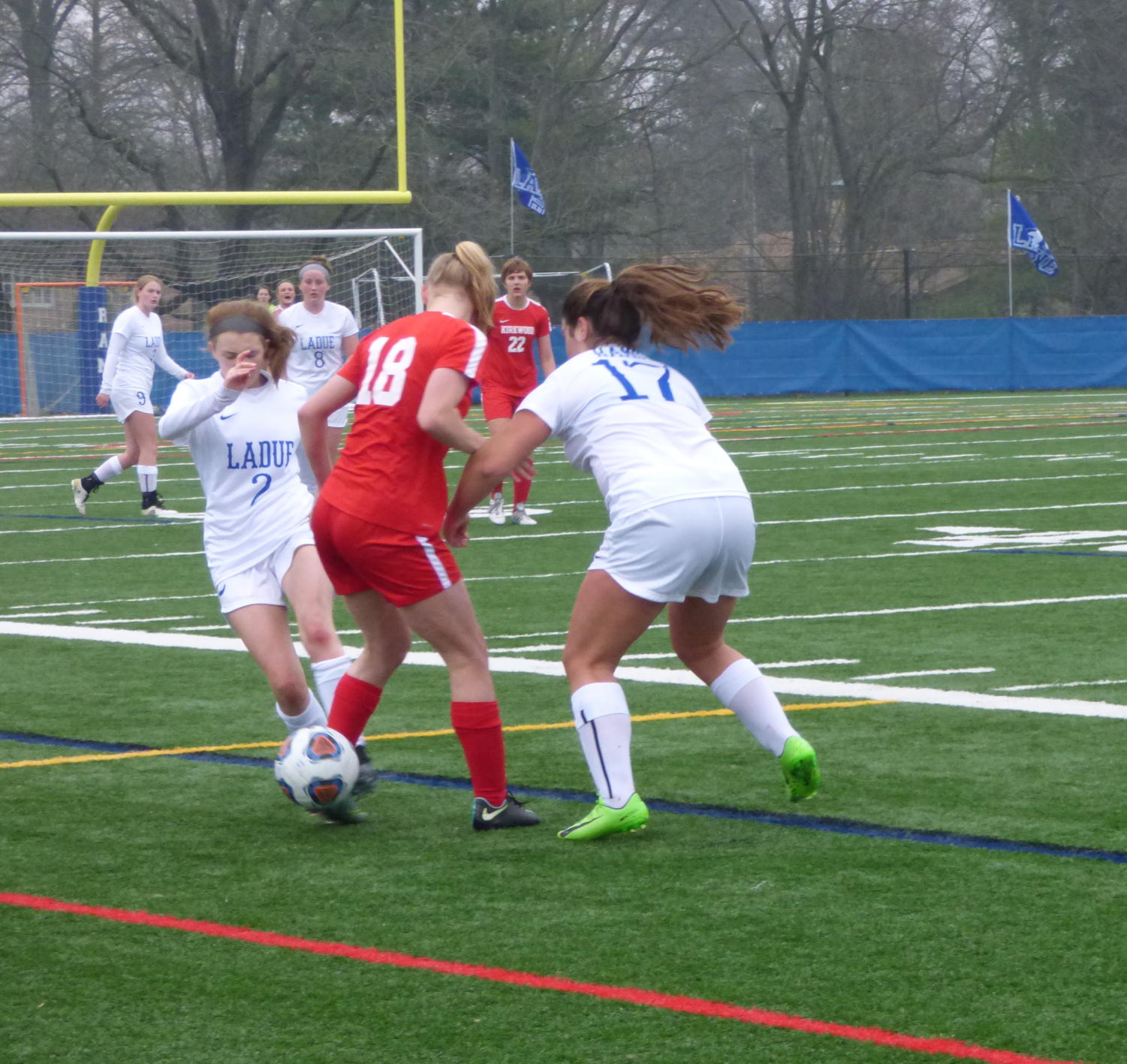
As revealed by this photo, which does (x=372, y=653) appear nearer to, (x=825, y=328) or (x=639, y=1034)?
(x=639, y=1034)

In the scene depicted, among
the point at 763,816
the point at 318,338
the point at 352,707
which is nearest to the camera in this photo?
the point at 763,816

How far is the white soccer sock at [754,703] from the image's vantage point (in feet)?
19.9

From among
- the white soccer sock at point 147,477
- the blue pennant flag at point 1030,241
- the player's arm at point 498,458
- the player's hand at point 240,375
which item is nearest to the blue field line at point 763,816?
the player's arm at point 498,458

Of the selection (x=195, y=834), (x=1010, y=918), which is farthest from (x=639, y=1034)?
(x=195, y=834)

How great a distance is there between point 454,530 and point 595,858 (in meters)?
1.03

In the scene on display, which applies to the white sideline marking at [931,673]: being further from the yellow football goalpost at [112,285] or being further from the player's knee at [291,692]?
the yellow football goalpost at [112,285]

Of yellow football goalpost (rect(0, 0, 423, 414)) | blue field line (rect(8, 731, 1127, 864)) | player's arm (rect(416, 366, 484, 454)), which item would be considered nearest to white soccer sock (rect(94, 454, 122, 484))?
yellow football goalpost (rect(0, 0, 423, 414))

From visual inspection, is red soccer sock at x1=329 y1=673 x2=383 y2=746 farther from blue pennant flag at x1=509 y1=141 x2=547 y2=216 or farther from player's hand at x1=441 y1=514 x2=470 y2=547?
blue pennant flag at x1=509 y1=141 x2=547 y2=216

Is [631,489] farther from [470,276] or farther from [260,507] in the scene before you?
[260,507]

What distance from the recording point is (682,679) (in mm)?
8625

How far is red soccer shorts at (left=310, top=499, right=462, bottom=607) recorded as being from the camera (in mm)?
5805

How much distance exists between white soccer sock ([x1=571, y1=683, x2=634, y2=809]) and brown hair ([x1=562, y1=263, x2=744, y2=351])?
1.04m

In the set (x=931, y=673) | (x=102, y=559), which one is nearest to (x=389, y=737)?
(x=931, y=673)

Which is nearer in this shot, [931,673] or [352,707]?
[352,707]
